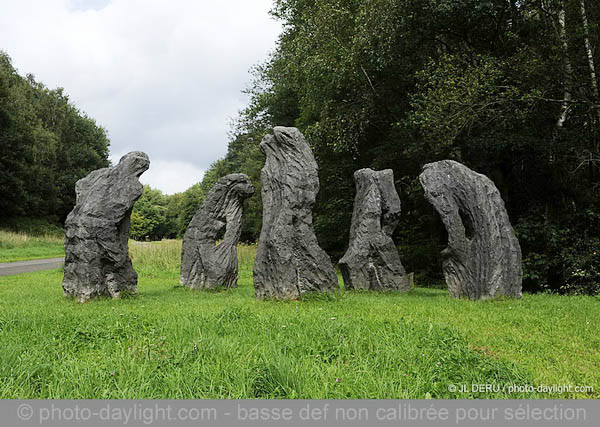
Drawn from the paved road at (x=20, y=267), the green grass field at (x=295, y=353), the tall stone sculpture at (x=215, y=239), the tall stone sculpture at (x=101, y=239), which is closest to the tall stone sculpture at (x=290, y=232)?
the green grass field at (x=295, y=353)

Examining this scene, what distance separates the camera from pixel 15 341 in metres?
4.39

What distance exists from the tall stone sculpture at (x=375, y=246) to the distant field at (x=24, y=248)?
17656mm

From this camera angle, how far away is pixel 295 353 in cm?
409

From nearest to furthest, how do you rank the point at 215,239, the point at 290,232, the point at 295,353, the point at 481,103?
the point at 295,353
the point at 290,232
the point at 215,239
the point at 481,103

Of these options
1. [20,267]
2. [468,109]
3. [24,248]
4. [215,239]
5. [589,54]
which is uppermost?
[589,54]

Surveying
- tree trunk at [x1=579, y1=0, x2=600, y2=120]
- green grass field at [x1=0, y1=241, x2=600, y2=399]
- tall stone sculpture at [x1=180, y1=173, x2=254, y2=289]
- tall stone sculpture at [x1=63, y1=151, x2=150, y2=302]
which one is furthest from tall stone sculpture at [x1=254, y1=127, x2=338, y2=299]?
tree trunk at [x1=579, y1=0, x2=600, y2=120]

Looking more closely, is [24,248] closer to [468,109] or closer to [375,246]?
[375,246]

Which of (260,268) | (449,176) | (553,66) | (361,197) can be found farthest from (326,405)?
(553,66)

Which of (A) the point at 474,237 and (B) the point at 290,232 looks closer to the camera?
(B) the point at 290,232

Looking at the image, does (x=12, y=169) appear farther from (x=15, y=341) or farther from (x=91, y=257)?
(x=15, y=341)

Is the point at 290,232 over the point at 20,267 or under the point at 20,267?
over

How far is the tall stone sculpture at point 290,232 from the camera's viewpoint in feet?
27.2

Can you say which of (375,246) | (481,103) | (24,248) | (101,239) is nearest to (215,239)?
(101,239)

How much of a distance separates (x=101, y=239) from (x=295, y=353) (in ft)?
18.6
